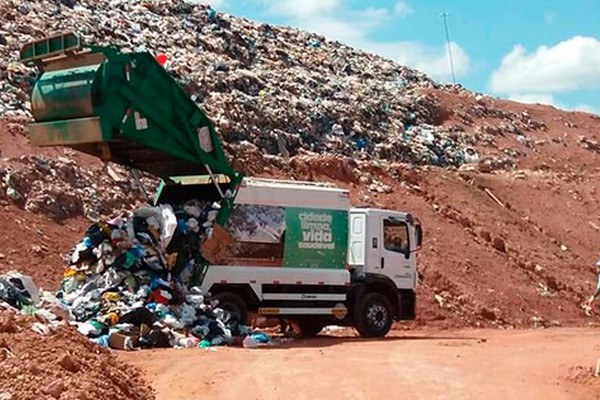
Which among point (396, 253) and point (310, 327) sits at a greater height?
point (396, 253)

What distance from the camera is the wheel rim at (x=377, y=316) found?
18.8 meters

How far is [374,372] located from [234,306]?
4.76m

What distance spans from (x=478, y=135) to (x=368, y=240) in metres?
22.7

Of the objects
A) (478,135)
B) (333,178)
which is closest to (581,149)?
(478,135)

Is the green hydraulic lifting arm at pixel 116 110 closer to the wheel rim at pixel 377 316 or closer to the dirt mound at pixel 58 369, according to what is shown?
the wheel rim at pixel 377 316

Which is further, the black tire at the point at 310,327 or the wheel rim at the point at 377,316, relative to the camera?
the wheel rim at the point at 377,316

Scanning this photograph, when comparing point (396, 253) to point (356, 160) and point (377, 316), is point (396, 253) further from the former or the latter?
point (356, 160)

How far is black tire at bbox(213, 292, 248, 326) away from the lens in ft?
54.3

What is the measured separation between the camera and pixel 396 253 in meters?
19.3

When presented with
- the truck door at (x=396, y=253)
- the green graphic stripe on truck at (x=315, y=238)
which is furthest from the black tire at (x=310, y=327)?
the truck door at (x=396, y=253)

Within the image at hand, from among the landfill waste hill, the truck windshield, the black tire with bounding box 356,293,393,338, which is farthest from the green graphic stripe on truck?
the landfill waste hill

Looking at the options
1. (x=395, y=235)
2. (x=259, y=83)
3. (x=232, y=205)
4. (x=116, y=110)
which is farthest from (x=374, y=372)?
(x=259, y=83)

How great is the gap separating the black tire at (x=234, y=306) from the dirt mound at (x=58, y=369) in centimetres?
482

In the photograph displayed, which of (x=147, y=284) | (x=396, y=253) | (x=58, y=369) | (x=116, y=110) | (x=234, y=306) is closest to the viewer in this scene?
(x=58, y=369)
